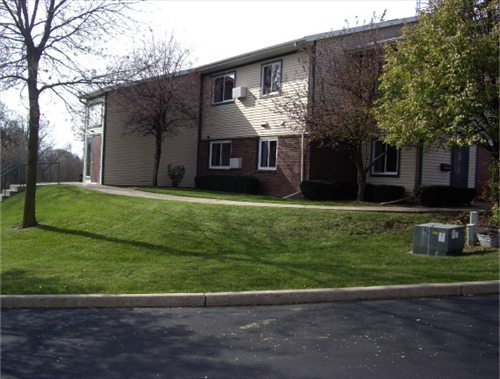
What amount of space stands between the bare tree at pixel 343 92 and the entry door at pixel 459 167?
4037mm

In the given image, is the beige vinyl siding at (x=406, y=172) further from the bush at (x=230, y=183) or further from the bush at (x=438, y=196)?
the bush at (x=230, y=183)

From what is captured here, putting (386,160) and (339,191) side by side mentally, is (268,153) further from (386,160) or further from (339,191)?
(386,160)

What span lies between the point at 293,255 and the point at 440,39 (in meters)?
6.13

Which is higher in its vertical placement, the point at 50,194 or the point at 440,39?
the point at 440,39

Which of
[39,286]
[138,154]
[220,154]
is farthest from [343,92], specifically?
[39,286]

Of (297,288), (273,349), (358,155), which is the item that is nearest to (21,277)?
(297,288)

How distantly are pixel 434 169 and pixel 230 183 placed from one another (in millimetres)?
8144

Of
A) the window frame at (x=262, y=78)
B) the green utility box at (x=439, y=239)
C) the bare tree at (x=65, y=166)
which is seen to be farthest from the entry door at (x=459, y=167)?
the bare tree at (x=65, y=166)

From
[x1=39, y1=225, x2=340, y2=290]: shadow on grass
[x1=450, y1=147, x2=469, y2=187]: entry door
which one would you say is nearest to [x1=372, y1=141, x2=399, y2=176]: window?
[x1=450, y1=147, x2=469, y2=187]: entry door

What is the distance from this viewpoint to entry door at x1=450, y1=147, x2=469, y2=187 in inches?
750

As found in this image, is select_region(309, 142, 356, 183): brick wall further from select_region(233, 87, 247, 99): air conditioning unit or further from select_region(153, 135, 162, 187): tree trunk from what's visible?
→ select_region(153, 135, 162, 187): tree trunk

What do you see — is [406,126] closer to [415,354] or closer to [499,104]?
[499,104]

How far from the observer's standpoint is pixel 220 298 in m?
7.37

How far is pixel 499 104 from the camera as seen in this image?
11.3 meters
